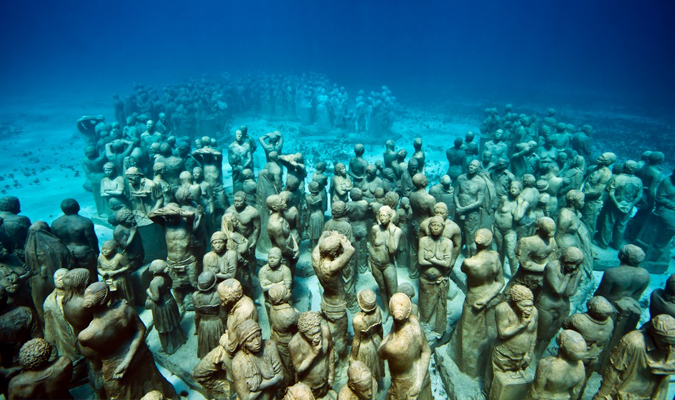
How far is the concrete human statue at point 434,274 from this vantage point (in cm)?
604

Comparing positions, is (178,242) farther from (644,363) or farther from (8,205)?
(644,363)

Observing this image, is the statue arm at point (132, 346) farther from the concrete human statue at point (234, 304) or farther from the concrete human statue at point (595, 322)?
the concrete human statue at point (595, 322)

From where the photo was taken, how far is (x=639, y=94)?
131 ft

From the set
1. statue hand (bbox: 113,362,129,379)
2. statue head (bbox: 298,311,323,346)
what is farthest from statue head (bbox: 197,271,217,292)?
statue head (bbox: 298,311,323,346)

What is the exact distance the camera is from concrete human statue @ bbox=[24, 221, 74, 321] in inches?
246

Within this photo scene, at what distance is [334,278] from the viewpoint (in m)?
5.52

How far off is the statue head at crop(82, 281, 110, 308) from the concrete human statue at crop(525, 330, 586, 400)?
17.4 feet

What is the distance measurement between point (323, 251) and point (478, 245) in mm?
2349

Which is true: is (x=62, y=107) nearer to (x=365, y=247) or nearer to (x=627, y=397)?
(x=365, y=247)

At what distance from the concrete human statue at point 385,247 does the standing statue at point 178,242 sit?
11.5 ft

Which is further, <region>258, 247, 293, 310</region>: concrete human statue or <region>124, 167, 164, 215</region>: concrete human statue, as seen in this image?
<region>124, 167, 164, 215</region>: concrete human statue

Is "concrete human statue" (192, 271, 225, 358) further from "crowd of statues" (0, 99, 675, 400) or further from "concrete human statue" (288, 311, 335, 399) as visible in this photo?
"concrete human statue" (288, 311, 335, 399)

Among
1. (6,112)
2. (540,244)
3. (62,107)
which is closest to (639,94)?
(540,244)

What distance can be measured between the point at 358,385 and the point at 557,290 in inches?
136
